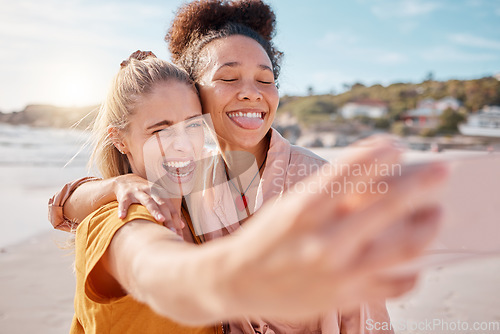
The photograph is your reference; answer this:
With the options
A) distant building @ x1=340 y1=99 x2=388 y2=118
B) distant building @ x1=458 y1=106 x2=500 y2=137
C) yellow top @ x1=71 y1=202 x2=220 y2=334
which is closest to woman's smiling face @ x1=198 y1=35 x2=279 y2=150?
yellow top @ x1=71 y1=202 x2=220 y2=334

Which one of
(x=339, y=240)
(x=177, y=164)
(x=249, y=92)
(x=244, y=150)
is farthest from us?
(x=244, y=150)

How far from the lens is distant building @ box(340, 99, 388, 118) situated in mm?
61281

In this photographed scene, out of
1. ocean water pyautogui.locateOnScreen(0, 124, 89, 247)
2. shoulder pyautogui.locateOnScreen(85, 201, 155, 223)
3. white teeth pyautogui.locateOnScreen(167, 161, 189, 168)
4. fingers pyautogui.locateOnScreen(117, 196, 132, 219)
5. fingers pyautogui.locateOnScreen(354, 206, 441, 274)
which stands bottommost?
ocean water pyautogui.locateOnScreen(0, 124, 89, 247)

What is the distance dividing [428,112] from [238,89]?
56159mm

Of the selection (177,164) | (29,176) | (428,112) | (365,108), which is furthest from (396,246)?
(365,108)

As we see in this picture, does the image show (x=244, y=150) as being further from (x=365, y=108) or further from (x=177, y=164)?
(x=365, y=108)

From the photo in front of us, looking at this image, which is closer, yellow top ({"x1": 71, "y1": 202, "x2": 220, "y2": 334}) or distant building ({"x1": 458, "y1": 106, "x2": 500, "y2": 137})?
yellow top ({"x1": 71, "y1": 202, "x2": 220, "y2": 334})

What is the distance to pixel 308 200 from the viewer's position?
47 centimetres

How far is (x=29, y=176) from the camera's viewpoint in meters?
11.8

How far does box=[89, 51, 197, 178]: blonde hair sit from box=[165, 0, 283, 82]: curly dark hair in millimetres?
493

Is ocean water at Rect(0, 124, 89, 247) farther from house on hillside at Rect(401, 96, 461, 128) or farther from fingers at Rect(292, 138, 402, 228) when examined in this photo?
house on hillside at Rect(401, 96, 461, 128)

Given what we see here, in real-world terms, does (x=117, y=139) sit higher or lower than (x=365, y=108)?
lower

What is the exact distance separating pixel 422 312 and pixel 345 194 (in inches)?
153

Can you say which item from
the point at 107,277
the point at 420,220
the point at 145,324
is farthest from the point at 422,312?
the point at 420,220
